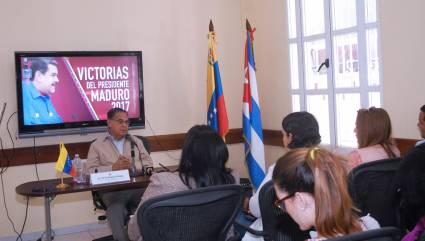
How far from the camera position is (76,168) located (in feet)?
11.8

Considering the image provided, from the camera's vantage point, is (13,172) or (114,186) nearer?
(114,186)

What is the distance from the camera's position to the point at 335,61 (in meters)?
4.22

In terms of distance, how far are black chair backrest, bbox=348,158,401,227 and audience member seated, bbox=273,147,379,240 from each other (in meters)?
1.05

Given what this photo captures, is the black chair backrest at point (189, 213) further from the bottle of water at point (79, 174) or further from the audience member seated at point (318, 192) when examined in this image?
the bottle of water at point (79, 174)

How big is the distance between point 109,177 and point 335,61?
2.27 m

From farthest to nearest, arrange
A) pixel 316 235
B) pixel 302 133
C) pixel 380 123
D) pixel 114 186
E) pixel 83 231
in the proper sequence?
pixel 83 231 → pixel 114 186 → pixel 380 123 → pixel 302 133 → pixel 316 235

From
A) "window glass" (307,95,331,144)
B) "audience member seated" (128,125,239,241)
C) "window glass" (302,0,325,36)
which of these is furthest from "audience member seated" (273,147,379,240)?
"window glass" (302,0,325,36)

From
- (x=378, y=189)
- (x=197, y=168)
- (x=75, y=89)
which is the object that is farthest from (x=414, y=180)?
(x=75, y=89)

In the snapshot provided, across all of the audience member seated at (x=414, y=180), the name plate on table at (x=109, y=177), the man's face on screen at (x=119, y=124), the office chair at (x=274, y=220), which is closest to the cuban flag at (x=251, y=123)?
the man's face on screen at (x=119, y=124)

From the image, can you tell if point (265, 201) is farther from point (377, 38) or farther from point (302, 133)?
point (377, 38)

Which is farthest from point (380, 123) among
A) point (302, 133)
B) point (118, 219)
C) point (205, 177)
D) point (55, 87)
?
point (55, 87)

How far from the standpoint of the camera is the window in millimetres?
3842

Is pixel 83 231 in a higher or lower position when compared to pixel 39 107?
lower

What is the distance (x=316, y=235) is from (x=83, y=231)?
3.91 metres
